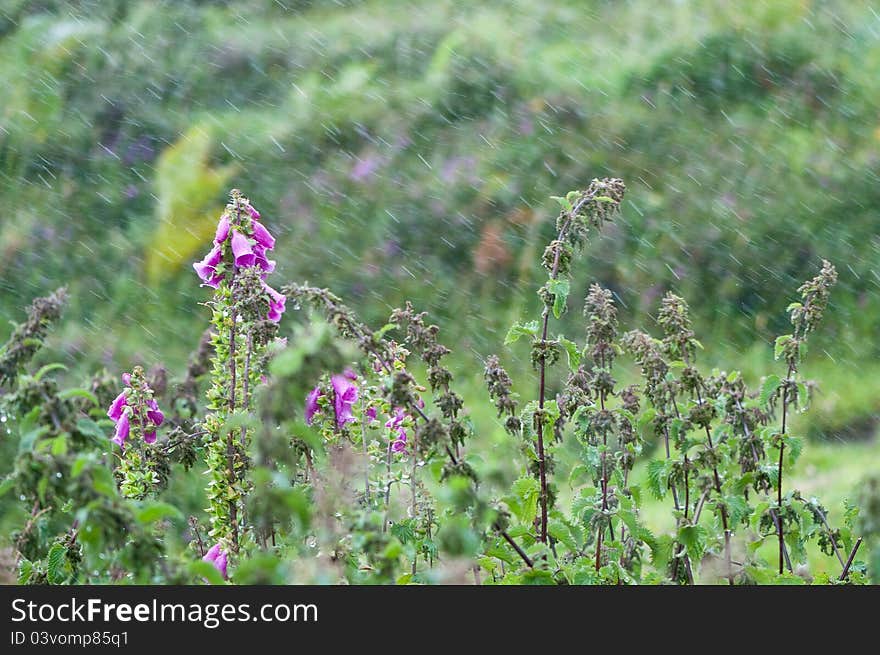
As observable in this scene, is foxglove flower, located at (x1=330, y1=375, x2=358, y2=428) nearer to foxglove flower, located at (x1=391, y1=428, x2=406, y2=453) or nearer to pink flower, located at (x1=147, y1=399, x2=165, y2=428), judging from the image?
foxglove flower, located at (x1=391, y1=428, x2=406, y2=453)

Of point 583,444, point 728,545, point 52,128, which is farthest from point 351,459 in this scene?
point 52,128

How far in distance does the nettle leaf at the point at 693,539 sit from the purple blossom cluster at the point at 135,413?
103cm

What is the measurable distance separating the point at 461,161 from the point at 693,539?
4681 mm

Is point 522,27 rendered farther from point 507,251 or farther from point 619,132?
point 507,251

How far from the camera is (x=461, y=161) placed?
6.55 metres

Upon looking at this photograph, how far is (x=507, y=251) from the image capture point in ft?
20.3

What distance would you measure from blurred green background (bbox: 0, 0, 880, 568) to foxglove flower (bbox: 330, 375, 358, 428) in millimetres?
3314

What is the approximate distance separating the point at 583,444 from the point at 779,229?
13.6 ft

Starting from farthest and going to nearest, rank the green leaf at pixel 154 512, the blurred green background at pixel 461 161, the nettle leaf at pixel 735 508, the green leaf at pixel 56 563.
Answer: the blurred green background at pixel 461 161 → the nettle leaf at pixel 735 508 → the green leaf at pixel 56 563 → the green leaf at pixel 154 512

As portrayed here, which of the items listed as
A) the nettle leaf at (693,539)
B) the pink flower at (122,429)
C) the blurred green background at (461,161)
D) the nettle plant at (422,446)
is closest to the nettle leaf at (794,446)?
the nettle plant at (422,446)

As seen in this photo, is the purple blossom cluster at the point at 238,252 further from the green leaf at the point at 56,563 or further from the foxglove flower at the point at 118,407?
the green leaf at the point at 56,563

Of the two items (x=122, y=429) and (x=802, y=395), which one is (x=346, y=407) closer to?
(x=122, y=429)

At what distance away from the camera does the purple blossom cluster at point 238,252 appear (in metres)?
2.15

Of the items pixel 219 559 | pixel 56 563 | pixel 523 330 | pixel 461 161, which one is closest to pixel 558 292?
pixel 523 330
